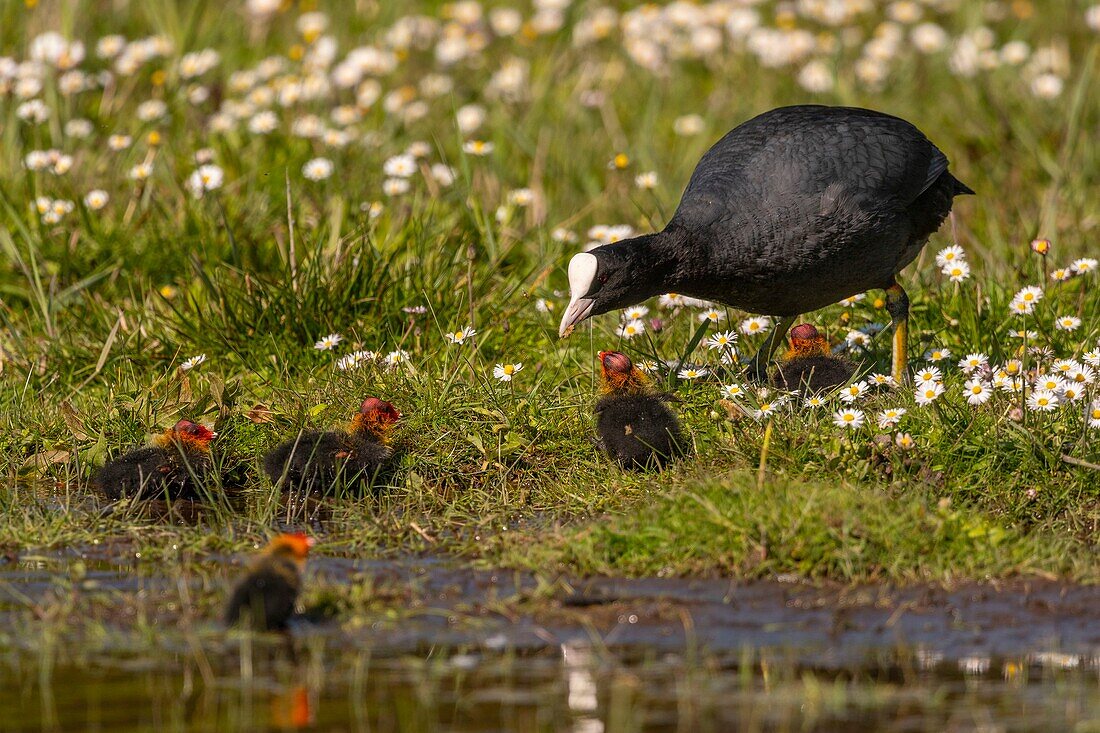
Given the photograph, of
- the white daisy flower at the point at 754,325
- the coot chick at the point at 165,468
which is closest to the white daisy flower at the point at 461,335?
the coot chick at the point at 165,468

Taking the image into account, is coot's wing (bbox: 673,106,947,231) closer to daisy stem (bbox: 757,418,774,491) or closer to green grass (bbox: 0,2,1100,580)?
green grass (bbox: 0,2,1100,580)

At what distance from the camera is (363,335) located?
6809 millimetres

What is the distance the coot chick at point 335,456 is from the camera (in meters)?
5.45

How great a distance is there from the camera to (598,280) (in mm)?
5961

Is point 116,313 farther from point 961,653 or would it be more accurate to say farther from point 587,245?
point 961,653

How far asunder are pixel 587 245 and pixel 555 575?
349cm

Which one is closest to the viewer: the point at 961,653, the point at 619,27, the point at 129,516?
the point at 961,653

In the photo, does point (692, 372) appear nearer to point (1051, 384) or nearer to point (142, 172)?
point (1051, 384)

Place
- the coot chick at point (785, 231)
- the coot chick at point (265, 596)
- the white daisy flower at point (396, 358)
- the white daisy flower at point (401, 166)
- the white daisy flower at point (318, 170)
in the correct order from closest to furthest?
the coot chick at point (265, 596) → the coot chick at point (785, 231) → the white daisy flower at point (396, 358) → the white daisy flower at point (401, 166) → the white daisy flower at point (318, 170)

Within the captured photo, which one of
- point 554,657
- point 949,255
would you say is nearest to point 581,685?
point 554,657

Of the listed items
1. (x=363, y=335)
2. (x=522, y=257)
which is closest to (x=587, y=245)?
(x=522, y=257)

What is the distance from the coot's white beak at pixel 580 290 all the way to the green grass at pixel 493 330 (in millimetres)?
316

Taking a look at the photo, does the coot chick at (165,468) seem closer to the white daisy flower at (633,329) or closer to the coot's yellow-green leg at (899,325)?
the white daisy flower at (633,329)

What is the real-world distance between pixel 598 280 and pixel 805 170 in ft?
3.08
